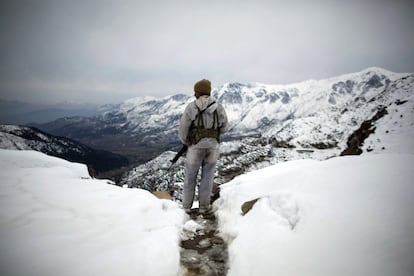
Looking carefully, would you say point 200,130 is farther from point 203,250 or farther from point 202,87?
point 203,250

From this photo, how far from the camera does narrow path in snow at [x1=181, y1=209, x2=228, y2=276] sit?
12.3ft

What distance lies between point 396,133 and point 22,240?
2516 centimetres

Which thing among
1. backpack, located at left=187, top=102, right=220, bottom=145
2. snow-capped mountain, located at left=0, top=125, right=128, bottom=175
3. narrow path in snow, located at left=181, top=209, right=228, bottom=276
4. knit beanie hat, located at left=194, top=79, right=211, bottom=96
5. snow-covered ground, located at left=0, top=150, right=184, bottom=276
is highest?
knit beanie hat, located at left=194, top=79, right=211, bottom=96

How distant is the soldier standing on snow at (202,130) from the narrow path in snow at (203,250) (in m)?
1.53

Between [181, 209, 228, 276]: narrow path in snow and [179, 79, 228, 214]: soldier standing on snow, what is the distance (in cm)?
153

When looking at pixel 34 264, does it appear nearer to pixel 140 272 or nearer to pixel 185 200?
pixel 140 272

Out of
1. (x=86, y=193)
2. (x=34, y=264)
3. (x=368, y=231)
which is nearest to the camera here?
(x=34, y=264)

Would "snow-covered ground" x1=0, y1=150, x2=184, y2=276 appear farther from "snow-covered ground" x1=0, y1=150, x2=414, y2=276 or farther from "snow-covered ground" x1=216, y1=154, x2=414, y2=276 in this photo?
"snow-covered ground" x1=216, y1=154, x2=414, y2=276

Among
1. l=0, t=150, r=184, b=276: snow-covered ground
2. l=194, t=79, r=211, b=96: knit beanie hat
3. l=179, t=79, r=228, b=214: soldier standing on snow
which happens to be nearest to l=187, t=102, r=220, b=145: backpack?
l=179, t=79, r=228, b=214: soldier standing on snow

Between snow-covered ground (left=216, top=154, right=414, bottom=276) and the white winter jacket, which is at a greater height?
the white winter jacket

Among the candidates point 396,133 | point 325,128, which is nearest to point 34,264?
point 396,133

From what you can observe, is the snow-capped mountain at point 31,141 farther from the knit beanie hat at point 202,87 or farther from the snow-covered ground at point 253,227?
the snow-covered ground at point 253,227

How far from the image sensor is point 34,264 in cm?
264

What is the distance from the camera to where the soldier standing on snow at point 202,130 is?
645cm
